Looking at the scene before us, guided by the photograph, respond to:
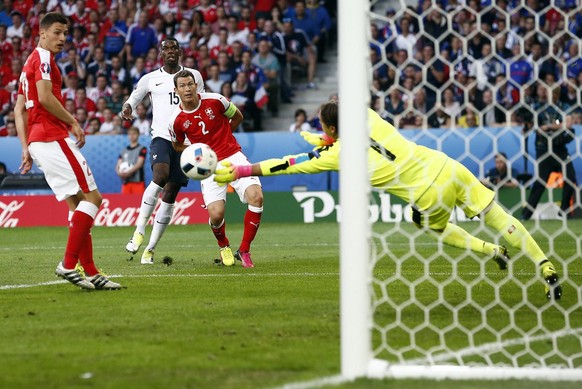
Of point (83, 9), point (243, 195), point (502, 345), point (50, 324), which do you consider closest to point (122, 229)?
point (243, 195)

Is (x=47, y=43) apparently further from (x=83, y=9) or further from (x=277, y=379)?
(x=83, y=9)

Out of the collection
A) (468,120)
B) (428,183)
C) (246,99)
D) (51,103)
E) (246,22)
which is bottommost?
(246,99)

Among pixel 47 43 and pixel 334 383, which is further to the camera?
pixel 47 43

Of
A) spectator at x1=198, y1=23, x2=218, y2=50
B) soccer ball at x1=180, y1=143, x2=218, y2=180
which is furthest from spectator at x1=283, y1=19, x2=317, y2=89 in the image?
soccer ball at x1=180, y1=143, x2=218, y2=180

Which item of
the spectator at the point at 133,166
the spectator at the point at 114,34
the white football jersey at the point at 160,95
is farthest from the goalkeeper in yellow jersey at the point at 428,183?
the spectator at the point at 114,34

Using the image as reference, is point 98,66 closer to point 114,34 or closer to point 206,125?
point 114,34

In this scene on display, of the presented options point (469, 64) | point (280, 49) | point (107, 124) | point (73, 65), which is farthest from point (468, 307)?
point (73, 65)

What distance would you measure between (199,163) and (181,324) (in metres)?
Answer: 1.02

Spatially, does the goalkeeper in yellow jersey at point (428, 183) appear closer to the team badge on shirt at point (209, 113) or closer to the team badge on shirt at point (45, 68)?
the team badge on shirt at point (45, 68)

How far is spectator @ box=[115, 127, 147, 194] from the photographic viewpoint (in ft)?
61.2

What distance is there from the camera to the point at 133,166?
61.3 feet

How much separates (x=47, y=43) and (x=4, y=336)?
2.80m

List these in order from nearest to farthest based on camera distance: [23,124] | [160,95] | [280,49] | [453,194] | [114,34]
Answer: [453,194]
[23,124]
[160,95]
[280,49]
[114,34]

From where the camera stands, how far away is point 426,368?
4551 mm
